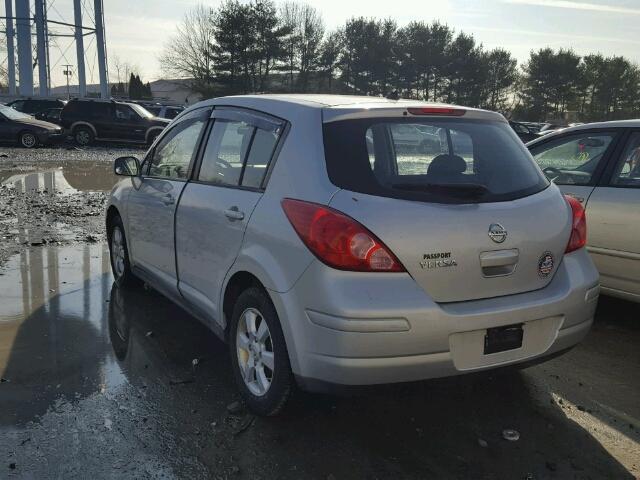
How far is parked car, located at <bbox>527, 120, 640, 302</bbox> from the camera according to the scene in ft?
14.9

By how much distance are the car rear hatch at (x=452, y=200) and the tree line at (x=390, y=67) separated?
5170cm

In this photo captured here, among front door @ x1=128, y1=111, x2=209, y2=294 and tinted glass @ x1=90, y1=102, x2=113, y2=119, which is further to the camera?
tinted glass @ x1=90, y1=102, x2=113, y2=119

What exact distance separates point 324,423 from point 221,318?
86 cm

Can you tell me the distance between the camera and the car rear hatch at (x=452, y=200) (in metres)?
2.85

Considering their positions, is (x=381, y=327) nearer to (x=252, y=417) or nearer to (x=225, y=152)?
(x=252, y=417)

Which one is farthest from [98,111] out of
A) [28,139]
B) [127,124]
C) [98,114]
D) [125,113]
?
[28,139]

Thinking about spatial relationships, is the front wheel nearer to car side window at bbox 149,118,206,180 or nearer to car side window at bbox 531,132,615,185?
car side window at bbox 149,118,206,180

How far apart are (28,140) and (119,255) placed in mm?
18804

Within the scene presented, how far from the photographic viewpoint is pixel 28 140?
2192cm

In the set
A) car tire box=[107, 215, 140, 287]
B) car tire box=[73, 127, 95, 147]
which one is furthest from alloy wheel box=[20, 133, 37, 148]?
car tire box=[107, 215, 140, 287]

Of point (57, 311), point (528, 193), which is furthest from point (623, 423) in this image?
point (57, 311)

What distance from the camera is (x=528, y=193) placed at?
328 centimetres

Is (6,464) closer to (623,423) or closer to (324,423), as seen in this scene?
(324,423)

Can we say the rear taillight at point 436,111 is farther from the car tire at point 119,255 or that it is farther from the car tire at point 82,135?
the car tire at point 82,135
